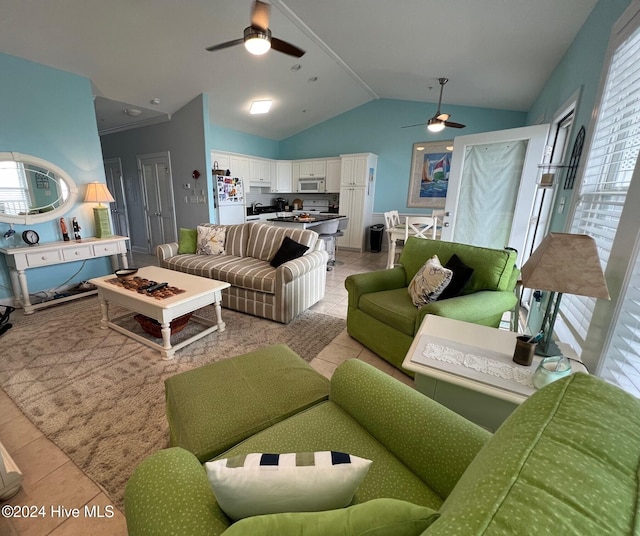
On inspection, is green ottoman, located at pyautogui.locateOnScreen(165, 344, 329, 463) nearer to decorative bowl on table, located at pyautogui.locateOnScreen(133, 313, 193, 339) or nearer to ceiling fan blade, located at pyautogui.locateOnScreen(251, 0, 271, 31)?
decorative bowl on table, located at pyautogui.locateOnScreen(133, 313, 193, 339)

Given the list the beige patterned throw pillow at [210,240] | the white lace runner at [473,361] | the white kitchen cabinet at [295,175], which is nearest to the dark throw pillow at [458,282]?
the white lace runner at [473,361]

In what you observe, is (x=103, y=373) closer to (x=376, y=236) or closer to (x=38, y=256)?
(x=38, y=256)

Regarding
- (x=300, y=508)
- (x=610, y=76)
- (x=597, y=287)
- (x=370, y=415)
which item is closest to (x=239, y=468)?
(x=300, y=508)

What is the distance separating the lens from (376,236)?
6516 millimetres

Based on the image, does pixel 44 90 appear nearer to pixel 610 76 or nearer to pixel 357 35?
pixel 357 35

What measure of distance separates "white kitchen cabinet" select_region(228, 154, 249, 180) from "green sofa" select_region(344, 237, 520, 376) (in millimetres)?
4585

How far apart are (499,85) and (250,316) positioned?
4.74 meters

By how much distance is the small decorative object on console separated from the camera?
Result: 10.3 feet

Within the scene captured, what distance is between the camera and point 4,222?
10.1ft

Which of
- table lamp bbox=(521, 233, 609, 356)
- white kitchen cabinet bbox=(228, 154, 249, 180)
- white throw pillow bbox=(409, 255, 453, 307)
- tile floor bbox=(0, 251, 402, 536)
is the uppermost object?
white kitchen cabinet bbox=(228, 154, 249, 180)

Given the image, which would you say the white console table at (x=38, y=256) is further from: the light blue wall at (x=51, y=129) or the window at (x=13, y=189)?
the window at (x=13, y=189)

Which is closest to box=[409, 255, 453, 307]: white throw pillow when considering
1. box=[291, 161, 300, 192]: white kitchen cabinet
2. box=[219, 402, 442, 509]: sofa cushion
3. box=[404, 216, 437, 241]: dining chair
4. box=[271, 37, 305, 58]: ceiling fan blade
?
box=[219, 402, 442, 509]: sofa cushion

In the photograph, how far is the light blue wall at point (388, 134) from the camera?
217 inches

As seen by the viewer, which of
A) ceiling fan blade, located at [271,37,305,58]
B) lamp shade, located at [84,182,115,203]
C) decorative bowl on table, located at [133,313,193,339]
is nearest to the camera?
ceiling fan blade, located at [271,37,305,58]
